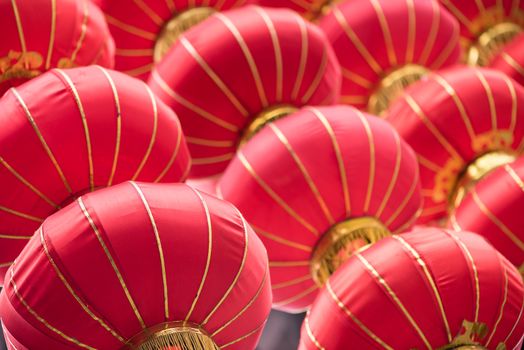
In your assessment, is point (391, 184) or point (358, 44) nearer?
point (391, 184)

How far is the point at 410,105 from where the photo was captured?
3.17 meters

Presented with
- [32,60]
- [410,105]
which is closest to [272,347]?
[410,105]

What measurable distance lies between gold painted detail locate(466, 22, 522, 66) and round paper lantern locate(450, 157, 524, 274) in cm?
121

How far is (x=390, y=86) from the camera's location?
340cm

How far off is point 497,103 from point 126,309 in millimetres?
1768

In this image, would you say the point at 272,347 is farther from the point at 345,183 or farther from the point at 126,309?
the point at 126,309

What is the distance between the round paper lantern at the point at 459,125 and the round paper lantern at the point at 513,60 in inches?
22.2

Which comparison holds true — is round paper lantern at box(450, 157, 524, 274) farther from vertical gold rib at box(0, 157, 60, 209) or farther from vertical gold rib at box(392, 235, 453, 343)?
vertical gold rib at box(0, 157, 60, 209)

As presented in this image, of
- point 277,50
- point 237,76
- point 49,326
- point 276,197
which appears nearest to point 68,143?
point 49,326

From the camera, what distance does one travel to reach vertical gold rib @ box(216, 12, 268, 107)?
286 centimetres

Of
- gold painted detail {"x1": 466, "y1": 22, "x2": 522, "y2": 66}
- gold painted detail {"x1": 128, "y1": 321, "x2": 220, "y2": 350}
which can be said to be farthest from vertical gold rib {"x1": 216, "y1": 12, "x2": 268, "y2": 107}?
gold painted detail {"x1": 466, "y1": 22, "x2": 522, "y2": 66}

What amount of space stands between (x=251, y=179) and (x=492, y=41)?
6.26 feet

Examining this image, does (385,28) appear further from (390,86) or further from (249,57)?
(249,57)

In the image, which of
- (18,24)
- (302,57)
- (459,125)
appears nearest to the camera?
(18,24)
